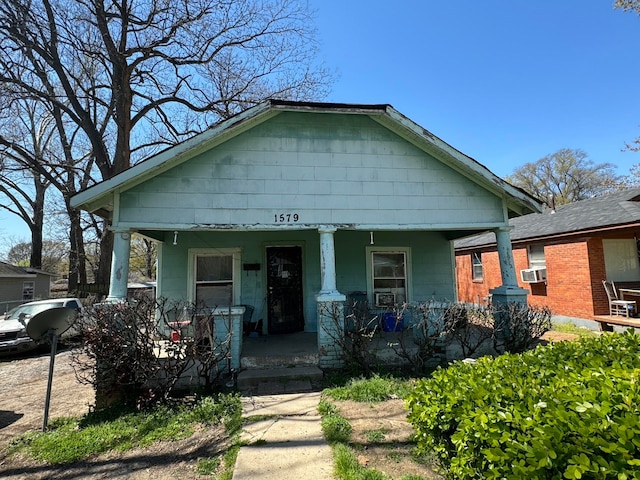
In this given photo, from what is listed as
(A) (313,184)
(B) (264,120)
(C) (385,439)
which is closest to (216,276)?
(A) (313,184)

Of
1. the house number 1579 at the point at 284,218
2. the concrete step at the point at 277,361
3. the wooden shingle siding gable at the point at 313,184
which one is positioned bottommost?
the concrete step at the point at 277,361

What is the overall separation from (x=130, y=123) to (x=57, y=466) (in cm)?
1727

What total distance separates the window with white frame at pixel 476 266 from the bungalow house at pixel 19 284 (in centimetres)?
2557

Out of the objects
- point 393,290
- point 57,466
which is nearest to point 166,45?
point 393,290

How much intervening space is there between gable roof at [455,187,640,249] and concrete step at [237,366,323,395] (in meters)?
8.68

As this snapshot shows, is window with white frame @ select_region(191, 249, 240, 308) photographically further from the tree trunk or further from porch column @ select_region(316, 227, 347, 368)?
the tree trunk

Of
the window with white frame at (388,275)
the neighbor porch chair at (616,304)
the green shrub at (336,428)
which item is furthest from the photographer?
the neighbor porch chair at (616,304)

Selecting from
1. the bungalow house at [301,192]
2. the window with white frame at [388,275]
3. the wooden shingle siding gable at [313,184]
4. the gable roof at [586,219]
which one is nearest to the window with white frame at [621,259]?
the gable roof at [586,219]

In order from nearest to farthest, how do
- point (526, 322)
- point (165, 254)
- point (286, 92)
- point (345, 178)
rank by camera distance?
point (526, 322), point (345, 178), point (165, 254), point (286, 92)

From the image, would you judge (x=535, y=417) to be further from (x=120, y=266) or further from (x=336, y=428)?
(x=120, y=266)

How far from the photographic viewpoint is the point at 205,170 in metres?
6.91

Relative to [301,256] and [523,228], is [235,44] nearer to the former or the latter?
[301,256]

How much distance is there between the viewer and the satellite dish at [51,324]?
5070 millimetres

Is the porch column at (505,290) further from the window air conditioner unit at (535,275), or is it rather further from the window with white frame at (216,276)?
the window air conditioner unit at (535,275)
